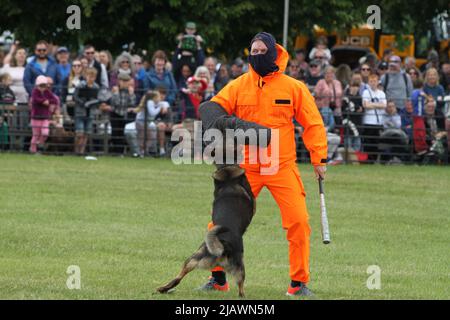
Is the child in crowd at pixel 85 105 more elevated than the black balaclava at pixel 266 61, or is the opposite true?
the black balaclava at pixel 266 61

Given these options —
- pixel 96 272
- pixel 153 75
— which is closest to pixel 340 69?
pixel 153 75

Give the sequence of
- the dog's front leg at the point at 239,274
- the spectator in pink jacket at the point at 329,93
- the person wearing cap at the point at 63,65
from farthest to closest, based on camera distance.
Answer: the person wearing cap at the point at 63,65 < the spectator in pink jacket at the point at 329,93 < the dog's front leg at the point at 239,274

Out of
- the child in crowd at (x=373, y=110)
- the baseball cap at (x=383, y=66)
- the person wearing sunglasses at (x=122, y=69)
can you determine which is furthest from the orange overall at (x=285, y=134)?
the baseball cap at (x=383, y=66)

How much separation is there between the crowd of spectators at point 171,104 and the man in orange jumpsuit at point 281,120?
11781mm

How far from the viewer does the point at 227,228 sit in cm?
937

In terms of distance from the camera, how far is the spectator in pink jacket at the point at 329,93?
2219cm

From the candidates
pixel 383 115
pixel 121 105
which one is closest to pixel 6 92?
pixel 121 105

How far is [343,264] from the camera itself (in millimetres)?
12070

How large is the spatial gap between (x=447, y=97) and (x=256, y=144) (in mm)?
13632

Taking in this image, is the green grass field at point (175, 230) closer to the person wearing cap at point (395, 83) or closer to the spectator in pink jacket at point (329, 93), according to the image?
the spectator in pink jacket at point (329, 93)

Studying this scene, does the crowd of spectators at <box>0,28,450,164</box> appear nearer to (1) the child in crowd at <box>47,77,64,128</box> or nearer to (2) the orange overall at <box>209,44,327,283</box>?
(1) the child in crowd at <box>47,77,64,128</box>
